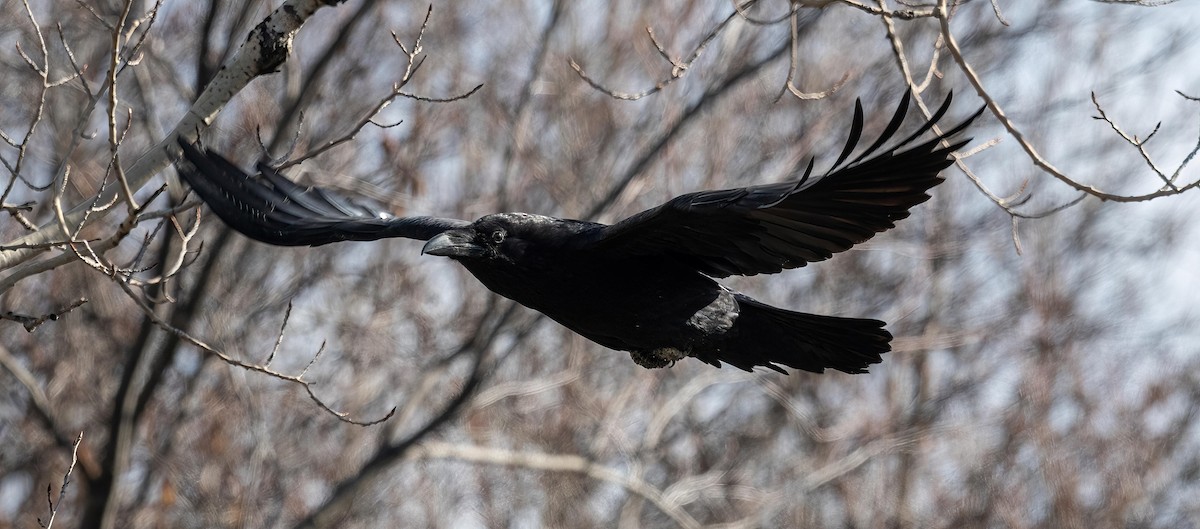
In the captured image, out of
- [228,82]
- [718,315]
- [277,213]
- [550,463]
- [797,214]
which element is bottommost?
[797,214]

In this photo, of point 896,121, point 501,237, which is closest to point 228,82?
point 501,237

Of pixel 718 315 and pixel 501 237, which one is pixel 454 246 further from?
pixel 718 315

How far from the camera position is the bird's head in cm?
430

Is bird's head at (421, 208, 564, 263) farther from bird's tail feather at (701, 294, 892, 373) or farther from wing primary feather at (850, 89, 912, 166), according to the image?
wing primary feather at (850, 89, 912, 166)

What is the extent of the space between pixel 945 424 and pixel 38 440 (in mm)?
10045

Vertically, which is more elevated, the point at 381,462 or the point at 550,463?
the point at 550,463

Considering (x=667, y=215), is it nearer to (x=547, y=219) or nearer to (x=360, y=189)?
(x=547, y=219)

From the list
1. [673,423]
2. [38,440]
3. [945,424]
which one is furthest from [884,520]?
[38,440]

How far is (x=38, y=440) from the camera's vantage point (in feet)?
41.3

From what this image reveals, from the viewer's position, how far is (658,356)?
14.6ft

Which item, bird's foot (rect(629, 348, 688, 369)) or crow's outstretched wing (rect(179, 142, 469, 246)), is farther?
crow's outstretched wing (rect(179, 142, 469, 246))

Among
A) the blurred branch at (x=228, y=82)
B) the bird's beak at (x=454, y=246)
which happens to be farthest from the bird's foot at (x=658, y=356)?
the blurred branch at (x=228, y=82)

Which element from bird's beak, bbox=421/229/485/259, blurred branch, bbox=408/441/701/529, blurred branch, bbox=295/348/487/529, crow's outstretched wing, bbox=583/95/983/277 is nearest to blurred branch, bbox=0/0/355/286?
bird's beak, bbox=421/229/485/259

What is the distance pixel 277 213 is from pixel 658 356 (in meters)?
1.88
